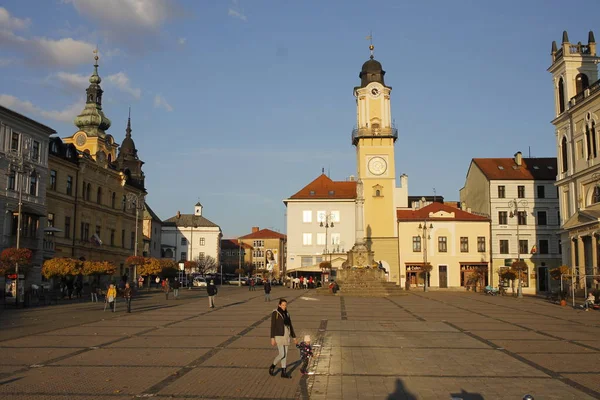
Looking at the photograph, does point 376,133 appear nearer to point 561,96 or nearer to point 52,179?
point 561,96

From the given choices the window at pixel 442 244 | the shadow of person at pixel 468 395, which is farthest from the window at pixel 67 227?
the shadow of person at pixel 468 395

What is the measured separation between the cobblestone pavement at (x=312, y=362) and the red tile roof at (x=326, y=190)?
52156 mm

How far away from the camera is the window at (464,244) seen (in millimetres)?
Answer: 62156

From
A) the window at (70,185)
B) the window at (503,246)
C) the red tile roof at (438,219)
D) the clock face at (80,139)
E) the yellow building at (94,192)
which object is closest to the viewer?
the yellow building at (94,192)

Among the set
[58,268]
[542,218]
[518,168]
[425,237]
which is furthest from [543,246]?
[58,268]

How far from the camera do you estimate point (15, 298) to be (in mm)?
32812

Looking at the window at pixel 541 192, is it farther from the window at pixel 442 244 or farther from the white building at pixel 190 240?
the white building at pixel 190 240

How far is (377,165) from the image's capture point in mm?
68000

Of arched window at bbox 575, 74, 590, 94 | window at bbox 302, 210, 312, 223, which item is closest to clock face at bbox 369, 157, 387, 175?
window at bbox 302, 210, 312, 223

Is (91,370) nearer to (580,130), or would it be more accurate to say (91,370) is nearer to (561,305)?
(561,305)

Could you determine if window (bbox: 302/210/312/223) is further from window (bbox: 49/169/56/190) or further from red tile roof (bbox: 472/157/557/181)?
window (bbox: 49/169/56/190)

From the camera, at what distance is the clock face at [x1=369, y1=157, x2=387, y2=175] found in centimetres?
6781

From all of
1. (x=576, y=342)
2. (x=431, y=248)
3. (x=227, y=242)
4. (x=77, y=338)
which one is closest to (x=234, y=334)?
(x=77, y=338)

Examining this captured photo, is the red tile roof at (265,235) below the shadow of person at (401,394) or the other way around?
the other way around
